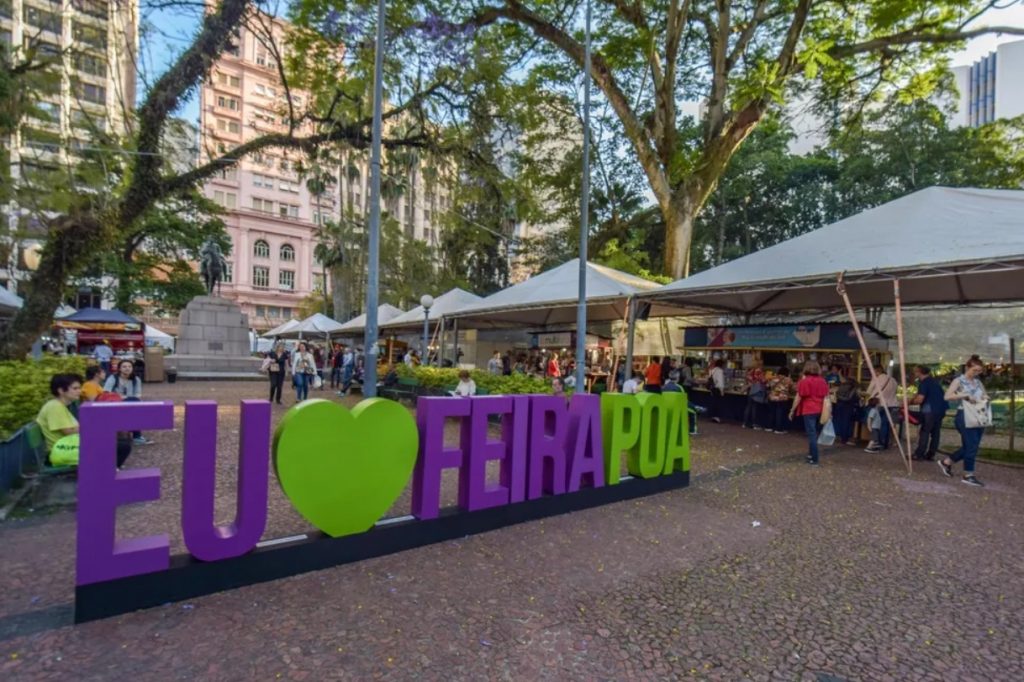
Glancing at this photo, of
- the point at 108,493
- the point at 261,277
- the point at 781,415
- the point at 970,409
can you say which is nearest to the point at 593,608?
the point at 108,493

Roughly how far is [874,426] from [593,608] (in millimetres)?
8778

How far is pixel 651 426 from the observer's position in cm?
637

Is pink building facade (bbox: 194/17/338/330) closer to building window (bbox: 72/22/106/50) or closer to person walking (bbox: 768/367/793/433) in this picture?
building window (bbox: 72/22/106/50)

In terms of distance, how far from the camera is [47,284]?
962 cm

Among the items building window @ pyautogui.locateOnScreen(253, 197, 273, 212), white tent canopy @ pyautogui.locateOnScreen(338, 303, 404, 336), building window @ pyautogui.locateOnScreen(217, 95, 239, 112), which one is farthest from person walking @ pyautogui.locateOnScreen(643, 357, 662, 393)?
building window @ pyautogui.locateOnScreen(253, 197, 273, 212)

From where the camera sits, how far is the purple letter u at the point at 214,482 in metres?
3.39

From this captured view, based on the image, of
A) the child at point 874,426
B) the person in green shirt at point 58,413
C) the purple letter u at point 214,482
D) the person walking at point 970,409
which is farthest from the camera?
the child at point 874,426

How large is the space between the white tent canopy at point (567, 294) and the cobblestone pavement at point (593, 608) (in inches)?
283

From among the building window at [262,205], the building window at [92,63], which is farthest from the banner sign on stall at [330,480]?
the building window at [262,205]

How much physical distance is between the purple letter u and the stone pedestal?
21.4 meters

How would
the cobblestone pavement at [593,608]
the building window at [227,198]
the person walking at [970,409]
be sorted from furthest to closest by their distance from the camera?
the building window at [227,198] < the person walking at [970,409] < the cobblestone pavement at [593,608]

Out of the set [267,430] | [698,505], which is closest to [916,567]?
[698,505]

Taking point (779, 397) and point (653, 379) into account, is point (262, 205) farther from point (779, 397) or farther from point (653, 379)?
point (779, 397)

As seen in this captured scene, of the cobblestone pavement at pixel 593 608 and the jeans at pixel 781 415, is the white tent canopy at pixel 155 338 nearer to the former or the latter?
the cobblestone pavement at pixel 593 608
